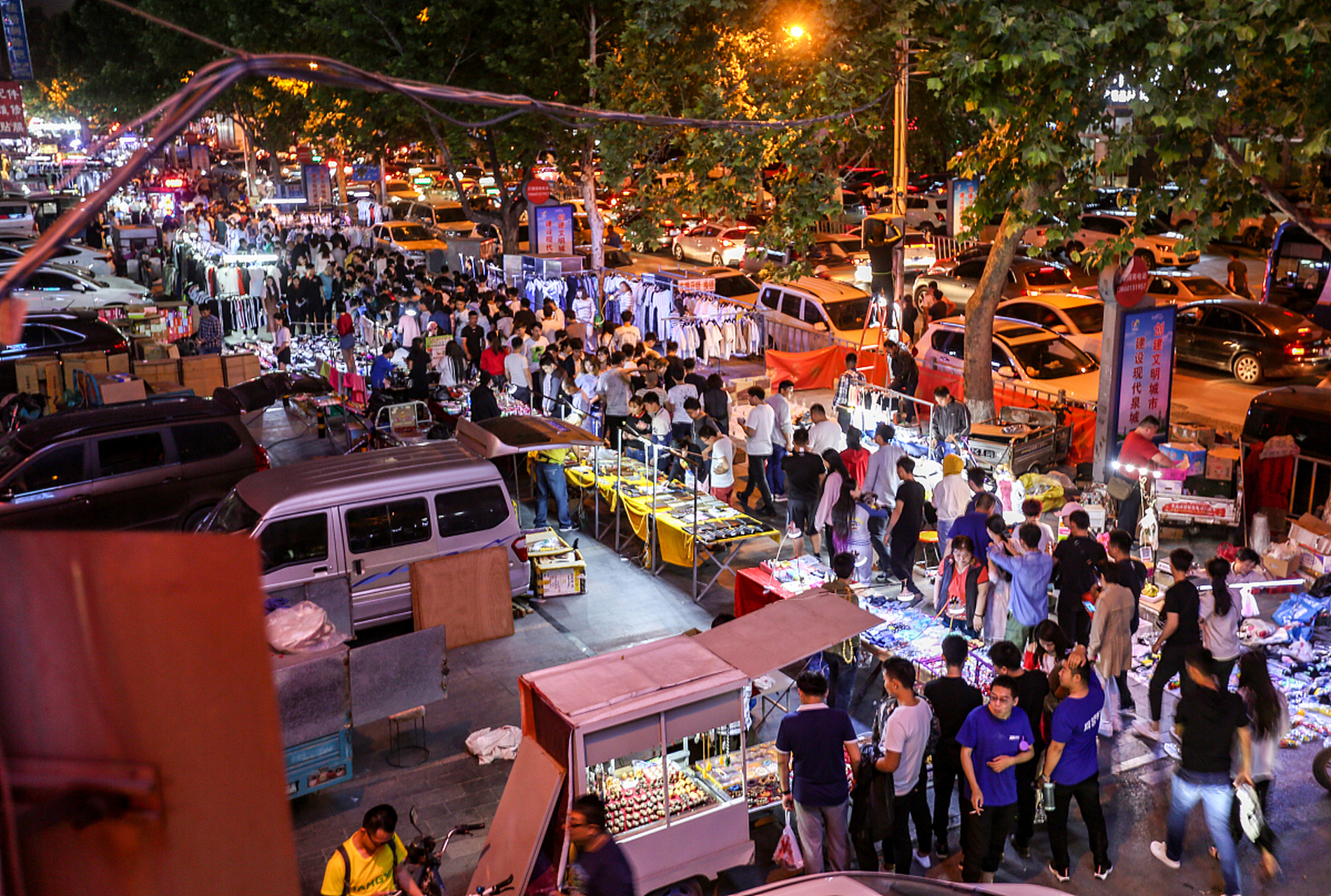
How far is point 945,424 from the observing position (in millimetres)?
14250

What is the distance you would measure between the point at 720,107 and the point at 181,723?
19.1 m

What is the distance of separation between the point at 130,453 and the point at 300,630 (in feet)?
19.6

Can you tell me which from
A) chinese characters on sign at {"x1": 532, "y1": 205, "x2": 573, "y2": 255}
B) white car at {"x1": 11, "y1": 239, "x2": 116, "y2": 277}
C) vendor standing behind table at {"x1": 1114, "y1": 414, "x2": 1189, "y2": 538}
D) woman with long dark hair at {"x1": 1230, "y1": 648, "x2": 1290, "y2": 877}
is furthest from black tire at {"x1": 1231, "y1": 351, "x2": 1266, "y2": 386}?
white car at {"x1": 11, "y1": 239, "x2": 116, "y2": 277}

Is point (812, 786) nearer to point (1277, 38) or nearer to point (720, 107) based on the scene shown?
point (1277, 38)

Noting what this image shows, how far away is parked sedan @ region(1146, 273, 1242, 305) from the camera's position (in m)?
23.1

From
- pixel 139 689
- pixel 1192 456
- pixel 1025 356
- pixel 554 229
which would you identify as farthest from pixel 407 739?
pixel 554 229

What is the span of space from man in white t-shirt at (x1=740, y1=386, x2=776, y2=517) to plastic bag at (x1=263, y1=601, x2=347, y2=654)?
6514mm

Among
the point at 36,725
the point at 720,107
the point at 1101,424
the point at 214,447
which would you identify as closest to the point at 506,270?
the point at 720,107

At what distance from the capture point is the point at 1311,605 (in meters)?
10.1

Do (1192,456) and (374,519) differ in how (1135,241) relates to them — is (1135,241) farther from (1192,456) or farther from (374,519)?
(374,519)

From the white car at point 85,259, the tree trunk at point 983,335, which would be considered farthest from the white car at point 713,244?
the tree trunk at point 983,335

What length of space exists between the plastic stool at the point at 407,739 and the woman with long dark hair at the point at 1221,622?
6.29m

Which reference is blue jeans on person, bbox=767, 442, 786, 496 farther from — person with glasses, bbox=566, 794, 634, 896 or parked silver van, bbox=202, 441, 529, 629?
person with glasses, bbox=566, 794, 634, 896

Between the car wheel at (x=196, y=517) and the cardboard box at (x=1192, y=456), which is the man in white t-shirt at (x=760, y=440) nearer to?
the cardboard box at (x=1192, y=456)
